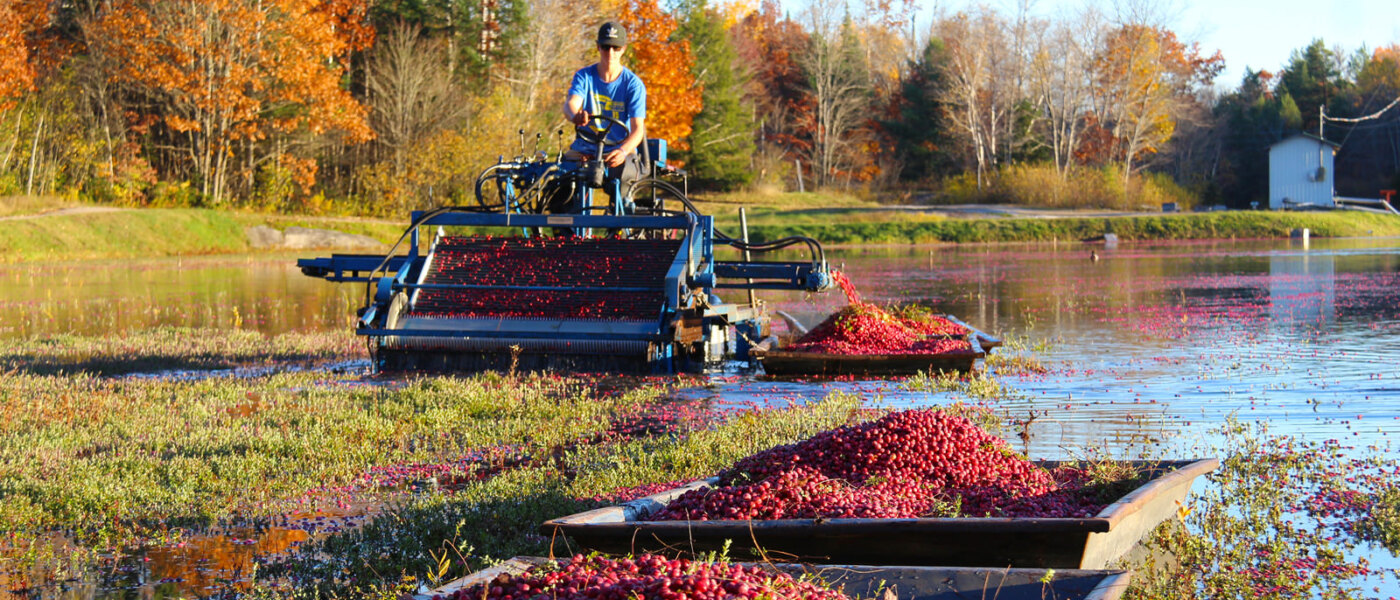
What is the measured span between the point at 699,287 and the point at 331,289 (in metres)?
16.7

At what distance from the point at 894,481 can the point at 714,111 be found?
55.4m

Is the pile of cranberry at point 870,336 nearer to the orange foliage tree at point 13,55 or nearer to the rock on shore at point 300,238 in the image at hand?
the rock on shore at point 300,238

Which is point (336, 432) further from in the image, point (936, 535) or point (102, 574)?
point (936, 535)

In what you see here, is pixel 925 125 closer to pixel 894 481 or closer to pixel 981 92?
pixel 981 92

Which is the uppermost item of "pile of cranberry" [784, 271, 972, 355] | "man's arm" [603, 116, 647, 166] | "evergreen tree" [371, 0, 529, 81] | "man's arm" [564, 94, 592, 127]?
"evergreen tree" [371, 0, 529, 81]

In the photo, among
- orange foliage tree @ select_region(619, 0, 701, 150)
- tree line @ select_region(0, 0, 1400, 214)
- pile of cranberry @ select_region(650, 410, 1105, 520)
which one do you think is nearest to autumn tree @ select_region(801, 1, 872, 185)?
tree line @ select_region(0, 0, 1400, 214)

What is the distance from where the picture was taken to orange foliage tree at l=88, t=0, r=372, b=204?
1483 inches

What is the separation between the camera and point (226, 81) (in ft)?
125

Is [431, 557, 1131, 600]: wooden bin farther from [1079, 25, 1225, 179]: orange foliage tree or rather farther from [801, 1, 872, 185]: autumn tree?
[801, 1, 872, 185]: autumn tree

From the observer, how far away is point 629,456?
26.1ft

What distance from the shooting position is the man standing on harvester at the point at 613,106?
1338 centimetres

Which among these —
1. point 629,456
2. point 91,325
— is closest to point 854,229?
point 91,325

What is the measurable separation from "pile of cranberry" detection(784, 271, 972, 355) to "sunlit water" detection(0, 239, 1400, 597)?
2.50 ft

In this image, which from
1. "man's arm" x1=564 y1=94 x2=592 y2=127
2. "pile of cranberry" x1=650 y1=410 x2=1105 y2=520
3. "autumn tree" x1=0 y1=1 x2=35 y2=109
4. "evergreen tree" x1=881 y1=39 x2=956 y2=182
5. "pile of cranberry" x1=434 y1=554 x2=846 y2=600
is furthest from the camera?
"evergreen tree" x1=881 y1=39 x2=956 y2=182
